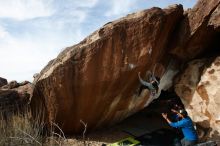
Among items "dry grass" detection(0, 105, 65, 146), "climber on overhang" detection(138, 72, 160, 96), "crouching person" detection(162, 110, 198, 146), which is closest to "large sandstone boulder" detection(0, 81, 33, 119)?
"dry grass" detection(0, 105, 65, 146)

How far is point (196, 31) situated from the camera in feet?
32.0

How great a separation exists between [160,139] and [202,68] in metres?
2.04

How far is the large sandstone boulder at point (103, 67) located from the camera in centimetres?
969

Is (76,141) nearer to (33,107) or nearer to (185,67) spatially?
(33,107)

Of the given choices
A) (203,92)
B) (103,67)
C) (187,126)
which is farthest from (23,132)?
(203,92)

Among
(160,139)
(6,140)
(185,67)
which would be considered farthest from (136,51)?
(6,140)

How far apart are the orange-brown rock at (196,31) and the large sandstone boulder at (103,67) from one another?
29 centimetres

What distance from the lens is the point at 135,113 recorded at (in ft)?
37.1

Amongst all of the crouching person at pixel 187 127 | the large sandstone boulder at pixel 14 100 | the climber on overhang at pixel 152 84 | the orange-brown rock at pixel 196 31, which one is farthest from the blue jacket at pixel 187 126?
the large sandstone boulder at pixel 14 100

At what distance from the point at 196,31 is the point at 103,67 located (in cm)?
244

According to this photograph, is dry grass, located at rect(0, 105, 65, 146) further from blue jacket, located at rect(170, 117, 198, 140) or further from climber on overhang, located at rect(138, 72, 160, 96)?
blue jacket, located at rect(170, 117, 198, 140)

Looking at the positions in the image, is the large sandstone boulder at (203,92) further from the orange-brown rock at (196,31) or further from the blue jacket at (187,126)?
the blue jacket at (187,126)

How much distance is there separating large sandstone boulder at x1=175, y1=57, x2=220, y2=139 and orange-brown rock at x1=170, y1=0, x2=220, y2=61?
0.37 meters

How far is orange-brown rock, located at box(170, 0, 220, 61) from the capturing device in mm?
9562
